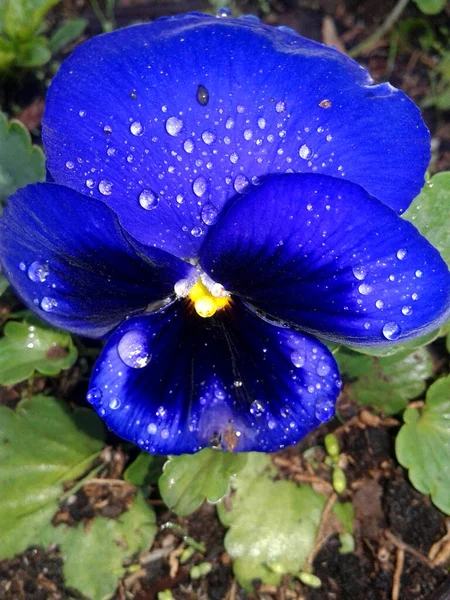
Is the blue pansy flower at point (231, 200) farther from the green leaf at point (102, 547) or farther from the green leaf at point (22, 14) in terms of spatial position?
the green leaf at point (22, 14)

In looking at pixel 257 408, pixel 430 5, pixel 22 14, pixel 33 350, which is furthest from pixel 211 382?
pixel 430 5

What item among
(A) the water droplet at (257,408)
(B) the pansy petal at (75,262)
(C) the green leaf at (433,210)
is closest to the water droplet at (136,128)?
(B) the pansy petal at (75,262)

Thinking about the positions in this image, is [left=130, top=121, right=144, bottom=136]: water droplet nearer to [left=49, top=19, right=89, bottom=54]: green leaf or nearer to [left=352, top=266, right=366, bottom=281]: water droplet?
[left=352, top=266, right=366, bottom=281]: water droplet

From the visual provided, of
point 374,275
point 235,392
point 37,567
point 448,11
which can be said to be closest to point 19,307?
point 37,567

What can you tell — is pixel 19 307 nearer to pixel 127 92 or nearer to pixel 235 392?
pixel 235 392

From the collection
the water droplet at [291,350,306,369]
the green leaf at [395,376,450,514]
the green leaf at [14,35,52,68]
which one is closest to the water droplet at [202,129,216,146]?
the water droplet at [291,350,306,369]

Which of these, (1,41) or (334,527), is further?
(1,41)

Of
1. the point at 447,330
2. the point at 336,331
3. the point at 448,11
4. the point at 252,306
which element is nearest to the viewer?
the point at 336,331
